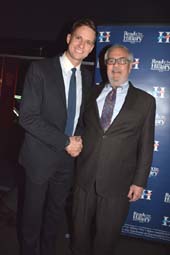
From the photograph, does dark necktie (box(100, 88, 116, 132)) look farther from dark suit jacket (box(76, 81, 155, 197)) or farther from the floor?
the floor

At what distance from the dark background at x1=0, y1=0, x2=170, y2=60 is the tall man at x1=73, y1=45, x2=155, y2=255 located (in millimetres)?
1514

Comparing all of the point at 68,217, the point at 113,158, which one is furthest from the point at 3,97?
the point at 113,158

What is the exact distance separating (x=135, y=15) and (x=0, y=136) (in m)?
4.11

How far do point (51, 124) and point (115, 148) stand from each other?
52 cm

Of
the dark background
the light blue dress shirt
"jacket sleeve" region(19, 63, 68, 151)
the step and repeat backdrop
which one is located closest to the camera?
"jacket sleeve" region(19, 63, 68, 151)

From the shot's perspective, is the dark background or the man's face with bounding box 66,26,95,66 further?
the dark background

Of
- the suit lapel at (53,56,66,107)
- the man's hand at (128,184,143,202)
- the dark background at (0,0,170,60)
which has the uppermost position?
the dark background at (0,0,170,60)

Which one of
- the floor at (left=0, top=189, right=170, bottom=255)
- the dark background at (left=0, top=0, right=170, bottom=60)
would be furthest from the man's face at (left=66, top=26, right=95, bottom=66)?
the floor at (left=0, top=189, right=170, bottom=255)

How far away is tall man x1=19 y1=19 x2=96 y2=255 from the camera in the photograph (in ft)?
6.44

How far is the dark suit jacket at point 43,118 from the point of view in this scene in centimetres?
195

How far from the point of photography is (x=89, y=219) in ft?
7.39

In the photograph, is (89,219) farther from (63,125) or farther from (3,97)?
(3,97)

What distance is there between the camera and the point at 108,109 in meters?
2.04

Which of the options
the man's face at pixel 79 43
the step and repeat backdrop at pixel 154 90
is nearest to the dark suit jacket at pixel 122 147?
the man's face at pixel 79 43
